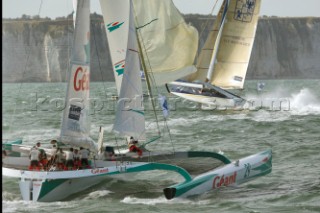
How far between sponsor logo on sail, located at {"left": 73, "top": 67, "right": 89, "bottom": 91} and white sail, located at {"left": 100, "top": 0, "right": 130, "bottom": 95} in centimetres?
180

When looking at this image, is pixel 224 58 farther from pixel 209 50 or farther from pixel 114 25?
pixel 114 25

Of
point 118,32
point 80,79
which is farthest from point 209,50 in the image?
point 80,79

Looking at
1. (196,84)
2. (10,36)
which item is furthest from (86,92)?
(10,36)

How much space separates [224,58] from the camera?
137ft

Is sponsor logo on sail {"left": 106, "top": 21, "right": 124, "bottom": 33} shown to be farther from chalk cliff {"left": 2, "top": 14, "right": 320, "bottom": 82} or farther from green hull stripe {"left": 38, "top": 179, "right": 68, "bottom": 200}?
chalk cliff {"left": 2, "top": 14, "right": 320, "bottom": 82}

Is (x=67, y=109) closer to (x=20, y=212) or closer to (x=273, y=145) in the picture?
(x=20, y=212)

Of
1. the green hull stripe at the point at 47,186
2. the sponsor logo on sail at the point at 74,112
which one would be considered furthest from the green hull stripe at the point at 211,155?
the green hull stripe at the point at 47,186

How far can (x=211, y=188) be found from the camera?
17.3 meters

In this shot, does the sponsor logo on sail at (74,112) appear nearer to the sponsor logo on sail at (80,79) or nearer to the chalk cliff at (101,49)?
the sponsor logo on sail at (80,79)

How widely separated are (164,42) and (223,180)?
1170 centimetres

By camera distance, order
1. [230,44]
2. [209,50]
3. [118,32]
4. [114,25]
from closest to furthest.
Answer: [114,25] → [118,32] → [230,44] → [209,50]

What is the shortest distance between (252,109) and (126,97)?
28.4 m

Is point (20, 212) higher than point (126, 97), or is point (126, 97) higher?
point (126, 97)

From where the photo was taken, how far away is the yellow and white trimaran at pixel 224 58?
136 feet
